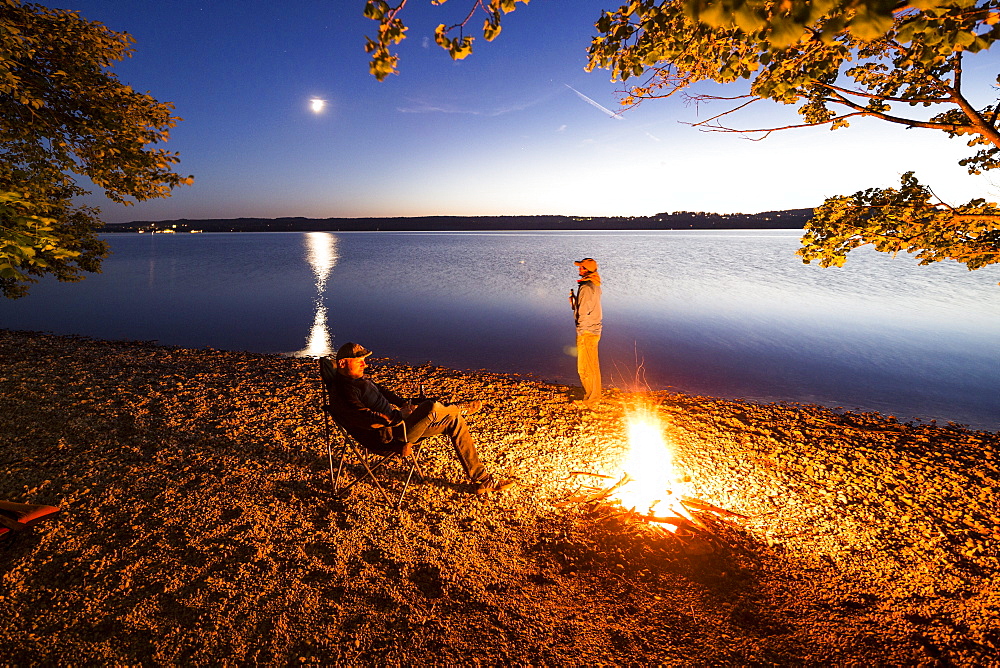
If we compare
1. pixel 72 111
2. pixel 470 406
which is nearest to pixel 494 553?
pixel 470 406

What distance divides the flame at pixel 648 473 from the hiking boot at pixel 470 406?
244 centimetres

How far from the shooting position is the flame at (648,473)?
4.44m

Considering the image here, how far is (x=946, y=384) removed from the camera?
11.7 m

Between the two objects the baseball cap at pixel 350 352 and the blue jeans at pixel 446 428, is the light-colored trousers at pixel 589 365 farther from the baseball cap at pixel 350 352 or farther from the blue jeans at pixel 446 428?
the baseball cap at pixel 350 352

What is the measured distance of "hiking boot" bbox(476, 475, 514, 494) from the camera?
470 cm

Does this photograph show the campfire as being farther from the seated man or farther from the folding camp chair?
the folding camp chair

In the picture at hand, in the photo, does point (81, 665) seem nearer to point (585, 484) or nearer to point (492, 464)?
point (492, 464)

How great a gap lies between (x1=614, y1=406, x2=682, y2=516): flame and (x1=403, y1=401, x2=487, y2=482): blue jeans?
157 centimetres

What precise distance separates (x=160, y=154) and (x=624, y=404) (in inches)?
394

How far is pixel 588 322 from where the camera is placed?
6.92 metres

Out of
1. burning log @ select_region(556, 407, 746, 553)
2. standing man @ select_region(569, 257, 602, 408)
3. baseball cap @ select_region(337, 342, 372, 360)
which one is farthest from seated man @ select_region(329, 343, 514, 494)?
standing man @ select_region(569, 257, 602, 408)

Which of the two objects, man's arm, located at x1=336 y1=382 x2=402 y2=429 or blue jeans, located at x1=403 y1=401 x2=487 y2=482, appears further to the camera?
blue jeans, located at x1=403 y1=401 x2=487 y2=482

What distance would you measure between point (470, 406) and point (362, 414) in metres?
3.33

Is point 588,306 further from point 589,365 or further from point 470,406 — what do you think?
point 470,406
